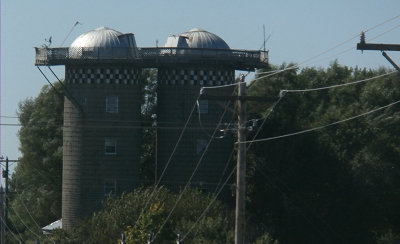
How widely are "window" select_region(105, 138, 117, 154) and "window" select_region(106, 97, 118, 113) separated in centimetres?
179

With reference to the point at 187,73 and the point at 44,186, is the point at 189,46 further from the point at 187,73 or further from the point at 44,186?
the point at 44,186

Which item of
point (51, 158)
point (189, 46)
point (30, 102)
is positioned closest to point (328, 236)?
point (189, 46)

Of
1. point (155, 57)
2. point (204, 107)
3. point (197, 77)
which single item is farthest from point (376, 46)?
point (155, 57)

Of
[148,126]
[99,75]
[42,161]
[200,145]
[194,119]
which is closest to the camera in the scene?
[99,75]

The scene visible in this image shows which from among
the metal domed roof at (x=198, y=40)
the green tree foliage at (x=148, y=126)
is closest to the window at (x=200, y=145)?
the metal domed roof at (x=198, y=40)

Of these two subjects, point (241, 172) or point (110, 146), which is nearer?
point (241, 172)

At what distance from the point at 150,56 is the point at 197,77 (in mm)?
3211

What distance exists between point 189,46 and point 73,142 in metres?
9.37

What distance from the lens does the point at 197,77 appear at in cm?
5772

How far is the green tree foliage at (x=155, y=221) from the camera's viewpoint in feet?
152

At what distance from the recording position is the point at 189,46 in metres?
58.5

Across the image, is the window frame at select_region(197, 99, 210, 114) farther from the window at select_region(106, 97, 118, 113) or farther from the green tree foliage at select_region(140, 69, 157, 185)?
the green tree foliage at select_region(140, 69, 157, 185)

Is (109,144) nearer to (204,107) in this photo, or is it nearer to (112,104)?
(112,104)

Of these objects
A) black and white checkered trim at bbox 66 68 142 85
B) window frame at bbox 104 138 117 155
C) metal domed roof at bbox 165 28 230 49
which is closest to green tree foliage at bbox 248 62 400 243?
metal domed roof at bbox 165 28 230 49
